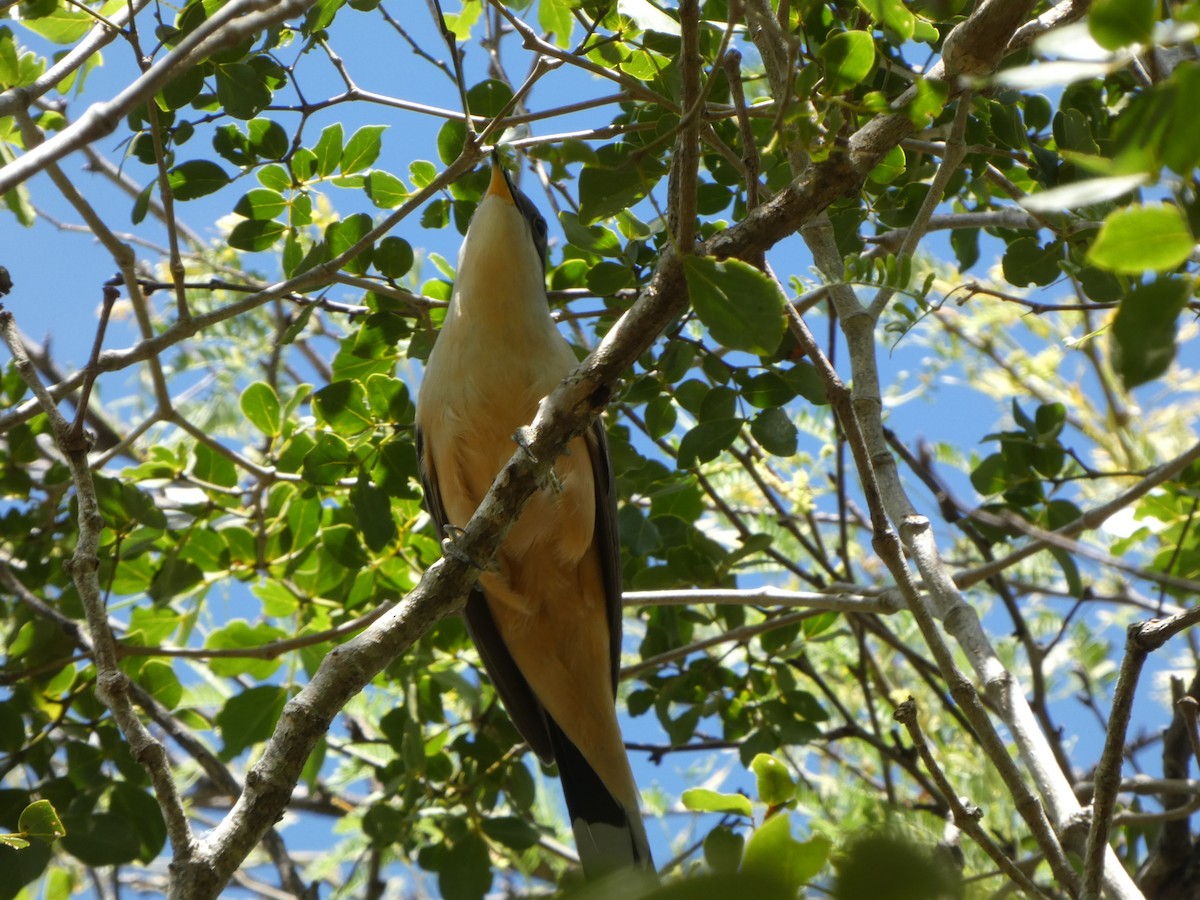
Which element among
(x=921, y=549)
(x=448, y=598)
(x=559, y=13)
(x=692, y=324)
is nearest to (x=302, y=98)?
(x=559, y=13)

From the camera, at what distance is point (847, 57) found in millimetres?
2018

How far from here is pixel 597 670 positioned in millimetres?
3977

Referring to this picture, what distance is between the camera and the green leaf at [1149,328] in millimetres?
995

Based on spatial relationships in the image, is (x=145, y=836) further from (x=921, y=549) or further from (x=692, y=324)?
(x=921, y=549)

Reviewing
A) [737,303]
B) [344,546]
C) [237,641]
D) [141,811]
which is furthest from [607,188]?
[141,811]

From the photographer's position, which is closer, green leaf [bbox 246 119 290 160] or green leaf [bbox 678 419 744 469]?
green leaf [bbox 678 419 744 469]

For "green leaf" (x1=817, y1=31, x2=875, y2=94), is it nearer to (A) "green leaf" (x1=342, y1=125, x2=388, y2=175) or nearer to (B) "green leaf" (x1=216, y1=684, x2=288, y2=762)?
(A) "green leaf" (x1=342, y1=125, x2=388, y2=175)

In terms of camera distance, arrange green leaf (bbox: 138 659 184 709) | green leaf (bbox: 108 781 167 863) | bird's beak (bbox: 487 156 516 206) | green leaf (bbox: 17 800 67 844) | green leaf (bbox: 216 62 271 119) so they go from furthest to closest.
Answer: green leaf (bbox: 138 659 184 709) → bird's beak (bbox: 487 156 516 206) → green leaf (bbox: 108 781 167 863) → green leaf (bbox: 216 62 271 119) → green leaf (bbox: 17 800 67 844)

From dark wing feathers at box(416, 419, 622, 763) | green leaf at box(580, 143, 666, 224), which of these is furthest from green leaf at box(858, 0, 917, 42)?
dark wing feathers at box(416, 419, 622, 763)

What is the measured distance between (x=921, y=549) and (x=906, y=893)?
5.74 feet

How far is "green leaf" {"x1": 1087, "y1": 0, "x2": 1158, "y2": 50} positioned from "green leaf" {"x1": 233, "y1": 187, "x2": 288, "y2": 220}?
2.61 metres

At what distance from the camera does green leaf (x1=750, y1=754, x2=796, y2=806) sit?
1.86 m

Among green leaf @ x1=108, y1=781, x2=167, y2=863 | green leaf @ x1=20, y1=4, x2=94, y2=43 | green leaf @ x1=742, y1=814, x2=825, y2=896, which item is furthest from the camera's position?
green leaf @ x1=108, y1=781, x2=167, y2=863

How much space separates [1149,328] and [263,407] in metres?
2.99
